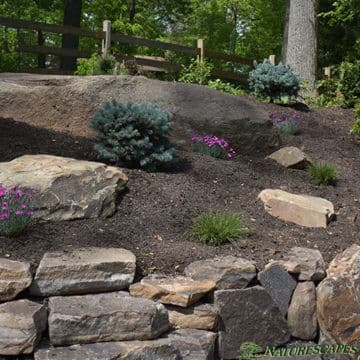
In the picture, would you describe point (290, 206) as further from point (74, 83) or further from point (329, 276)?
point (74, 83)

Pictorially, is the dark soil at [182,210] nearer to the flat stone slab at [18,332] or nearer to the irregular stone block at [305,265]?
the irregular stone block at [305,265]

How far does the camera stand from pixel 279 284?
4.01 metres

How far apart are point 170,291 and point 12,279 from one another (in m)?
0.94

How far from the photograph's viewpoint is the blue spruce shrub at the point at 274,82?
9.78 m

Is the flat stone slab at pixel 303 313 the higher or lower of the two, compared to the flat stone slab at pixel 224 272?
lower

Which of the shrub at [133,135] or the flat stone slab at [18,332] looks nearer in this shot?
the flat stone slab at [18,332]

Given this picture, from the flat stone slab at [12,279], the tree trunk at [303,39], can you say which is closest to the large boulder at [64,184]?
the flat stone slab at [12,279]

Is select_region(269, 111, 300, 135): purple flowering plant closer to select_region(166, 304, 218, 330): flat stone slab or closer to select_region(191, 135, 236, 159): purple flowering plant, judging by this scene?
select_region(191, 135, 236, 159): purple flowering plant

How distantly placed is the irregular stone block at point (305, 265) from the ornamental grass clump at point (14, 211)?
1.70 m

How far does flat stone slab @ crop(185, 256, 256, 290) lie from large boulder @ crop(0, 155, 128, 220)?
0.95 metres

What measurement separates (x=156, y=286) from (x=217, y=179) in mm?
2174

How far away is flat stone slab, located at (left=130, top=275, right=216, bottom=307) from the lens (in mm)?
3555

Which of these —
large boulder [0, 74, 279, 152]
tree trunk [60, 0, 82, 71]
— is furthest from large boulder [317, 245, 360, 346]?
tree trunk [60, 0, 82, 71]

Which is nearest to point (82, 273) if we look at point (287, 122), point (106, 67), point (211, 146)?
point (211, 146)
